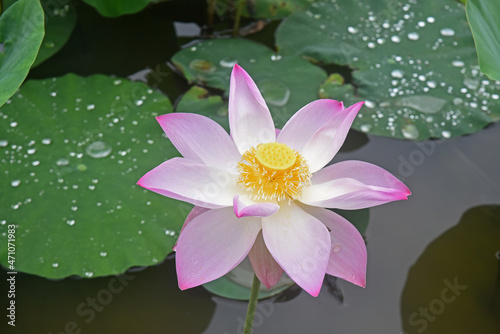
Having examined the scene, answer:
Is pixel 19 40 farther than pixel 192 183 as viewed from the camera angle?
Yes

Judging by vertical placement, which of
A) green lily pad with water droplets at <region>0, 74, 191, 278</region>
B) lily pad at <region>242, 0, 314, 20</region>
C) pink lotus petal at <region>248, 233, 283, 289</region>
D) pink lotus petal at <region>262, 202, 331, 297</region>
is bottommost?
green lily pad with water droplets at <region>0, 74, 191, 278</region>

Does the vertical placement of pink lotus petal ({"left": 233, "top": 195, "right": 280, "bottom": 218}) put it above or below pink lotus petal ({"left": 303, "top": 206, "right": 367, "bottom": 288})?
above

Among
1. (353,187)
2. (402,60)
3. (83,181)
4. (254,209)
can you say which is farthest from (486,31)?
(83,181)

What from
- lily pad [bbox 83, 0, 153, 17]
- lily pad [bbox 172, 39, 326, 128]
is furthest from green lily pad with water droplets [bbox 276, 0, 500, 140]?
lily pad [bbox 83, 0, 153, 17]

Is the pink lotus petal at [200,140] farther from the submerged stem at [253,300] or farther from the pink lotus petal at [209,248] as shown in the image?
the submerged stem at [253,300]

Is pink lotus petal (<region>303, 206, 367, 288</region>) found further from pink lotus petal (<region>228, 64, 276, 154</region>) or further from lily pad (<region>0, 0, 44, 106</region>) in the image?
lily pad (<region>0, 0, 44, 106</region>)

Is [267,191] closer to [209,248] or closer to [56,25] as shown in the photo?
[209,248]
